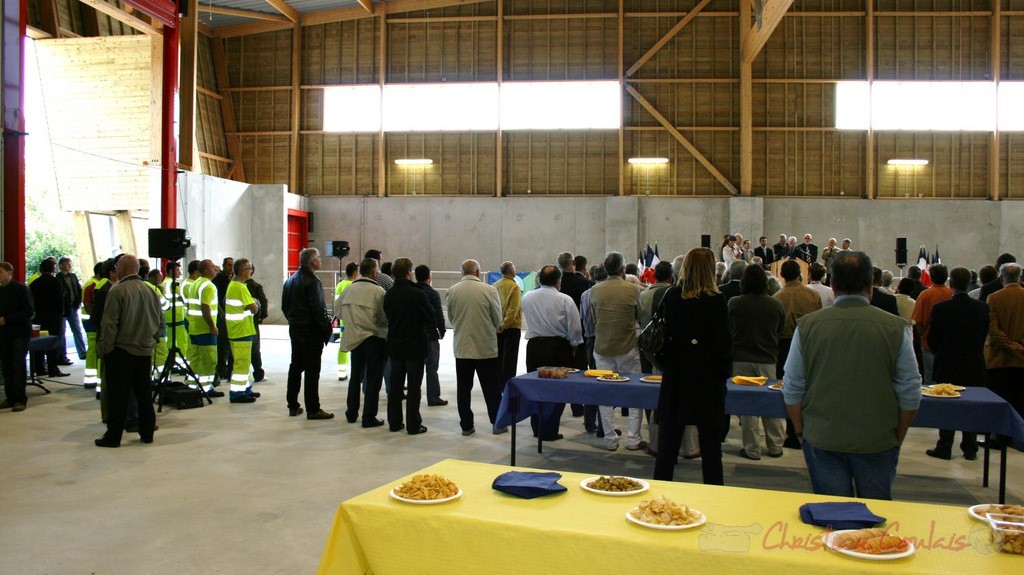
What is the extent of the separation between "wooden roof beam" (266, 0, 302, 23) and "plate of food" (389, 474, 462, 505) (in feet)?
63.1

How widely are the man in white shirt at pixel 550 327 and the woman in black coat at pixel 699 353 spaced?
2659mm

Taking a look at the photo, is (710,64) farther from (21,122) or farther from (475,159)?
(21,122)

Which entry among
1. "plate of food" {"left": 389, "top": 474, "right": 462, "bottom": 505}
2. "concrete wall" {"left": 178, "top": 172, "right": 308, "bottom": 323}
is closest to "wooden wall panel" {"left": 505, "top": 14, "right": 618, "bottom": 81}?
"concrete wall" {"left": 178, "top": 172, "right": 308, "bottom": 323}

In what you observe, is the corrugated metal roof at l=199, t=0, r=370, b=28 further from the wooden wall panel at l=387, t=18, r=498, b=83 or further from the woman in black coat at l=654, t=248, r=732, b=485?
the woman in black coat at l=654, t=248, r=732, b=485

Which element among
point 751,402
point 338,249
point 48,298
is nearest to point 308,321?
point 751,402

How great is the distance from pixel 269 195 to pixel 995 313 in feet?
55.6

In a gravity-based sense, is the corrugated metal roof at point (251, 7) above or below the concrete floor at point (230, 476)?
above

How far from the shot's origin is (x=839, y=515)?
8.10ft

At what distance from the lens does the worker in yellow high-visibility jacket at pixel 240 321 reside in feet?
28.4

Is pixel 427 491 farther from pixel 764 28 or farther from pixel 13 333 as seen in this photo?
pixel 764 28

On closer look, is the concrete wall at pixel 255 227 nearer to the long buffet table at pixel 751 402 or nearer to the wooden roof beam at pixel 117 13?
the wooden roof beam at pixel 117 13

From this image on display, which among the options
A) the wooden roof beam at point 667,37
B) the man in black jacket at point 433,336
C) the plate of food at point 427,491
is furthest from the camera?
the wooden roof beam at point 667,37

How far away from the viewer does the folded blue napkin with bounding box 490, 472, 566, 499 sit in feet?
9.04

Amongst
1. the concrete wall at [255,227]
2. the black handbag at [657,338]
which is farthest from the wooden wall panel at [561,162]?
the black handbag at [657,338]
